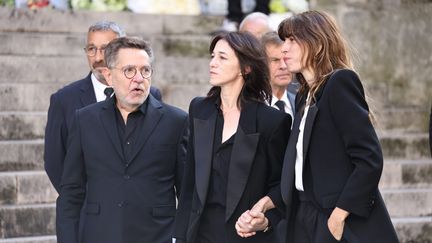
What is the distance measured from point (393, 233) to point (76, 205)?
75.1 inches

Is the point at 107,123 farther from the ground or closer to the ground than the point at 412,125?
farther from the ground

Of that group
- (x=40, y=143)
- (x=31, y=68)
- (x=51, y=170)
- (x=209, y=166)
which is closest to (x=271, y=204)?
(x=209, y=166)

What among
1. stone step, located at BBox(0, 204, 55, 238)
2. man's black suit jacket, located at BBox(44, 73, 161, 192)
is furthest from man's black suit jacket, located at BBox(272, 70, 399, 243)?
stone step, located at BBox(0, 204, 55, 238)

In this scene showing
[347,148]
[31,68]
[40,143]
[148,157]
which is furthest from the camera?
[31,68]

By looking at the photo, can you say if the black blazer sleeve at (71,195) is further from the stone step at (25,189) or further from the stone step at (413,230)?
the stone step at (413,230)

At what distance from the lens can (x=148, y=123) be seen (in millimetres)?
6223

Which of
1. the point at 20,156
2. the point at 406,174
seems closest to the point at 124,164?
the point at 20,156

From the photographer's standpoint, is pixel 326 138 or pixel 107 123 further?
pixel 107 123

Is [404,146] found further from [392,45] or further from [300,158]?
[300,158]

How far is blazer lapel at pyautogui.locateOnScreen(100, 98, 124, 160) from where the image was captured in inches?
242

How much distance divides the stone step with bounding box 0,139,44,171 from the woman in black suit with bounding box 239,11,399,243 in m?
4.07

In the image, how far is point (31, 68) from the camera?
10344 millimetres

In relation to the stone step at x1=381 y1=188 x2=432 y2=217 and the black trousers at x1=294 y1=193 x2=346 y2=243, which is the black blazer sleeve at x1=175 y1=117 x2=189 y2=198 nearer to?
the black trousers at x1=294 y1=193 x2=346 y2=243

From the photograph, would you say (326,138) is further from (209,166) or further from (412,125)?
(412,125)
